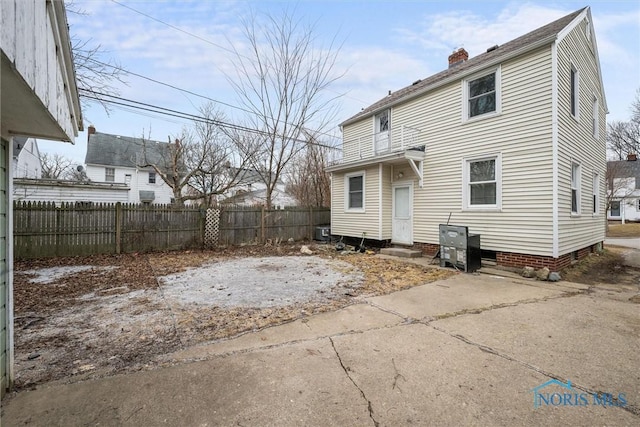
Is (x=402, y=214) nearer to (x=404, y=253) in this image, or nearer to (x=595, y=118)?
(x=404, y=253)

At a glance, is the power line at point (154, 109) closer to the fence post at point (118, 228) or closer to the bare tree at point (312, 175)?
the bare tree at point (312, 175)

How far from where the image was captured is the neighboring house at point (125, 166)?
25.6 meters

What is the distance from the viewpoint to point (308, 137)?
16250mm

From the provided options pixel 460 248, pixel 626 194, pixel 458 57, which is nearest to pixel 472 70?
pixel 458 57

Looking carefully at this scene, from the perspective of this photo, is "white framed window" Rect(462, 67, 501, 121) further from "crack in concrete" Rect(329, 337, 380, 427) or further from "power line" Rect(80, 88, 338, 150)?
"power line" Rect(80, 88, 338, 150)

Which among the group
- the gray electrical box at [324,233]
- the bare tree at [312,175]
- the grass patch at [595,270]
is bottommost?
the grass patch at [595,270]

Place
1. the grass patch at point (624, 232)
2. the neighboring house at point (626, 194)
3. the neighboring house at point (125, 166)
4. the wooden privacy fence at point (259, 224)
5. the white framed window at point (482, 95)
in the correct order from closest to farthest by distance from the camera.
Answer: the white framed window at point (482, 95)
the wooden privacy fence at point (259, 224)
the grass patch at point (624, 232)
the neighboring house at point (125, 166)
the neighboring house at point (626, 194)

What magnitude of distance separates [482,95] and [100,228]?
12552mm

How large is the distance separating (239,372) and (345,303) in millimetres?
2292

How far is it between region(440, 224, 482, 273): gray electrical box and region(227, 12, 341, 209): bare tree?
27.8 feet

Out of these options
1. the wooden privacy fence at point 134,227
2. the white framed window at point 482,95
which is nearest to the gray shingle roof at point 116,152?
the wooden privacy fence at point 134,227

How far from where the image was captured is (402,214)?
10359 mm

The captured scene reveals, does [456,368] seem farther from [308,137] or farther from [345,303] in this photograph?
[308,137]

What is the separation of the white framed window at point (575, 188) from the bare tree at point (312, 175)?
12.0m
